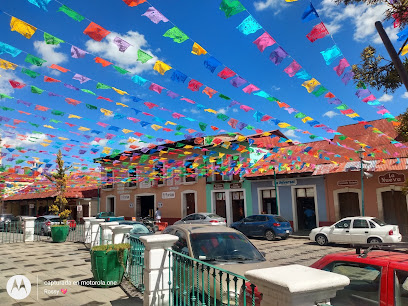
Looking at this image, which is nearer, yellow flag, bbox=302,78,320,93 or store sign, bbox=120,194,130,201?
yellow flag, bbox=302,78,320,93

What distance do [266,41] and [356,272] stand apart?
4216 millimetres

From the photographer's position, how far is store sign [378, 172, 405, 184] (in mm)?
17125

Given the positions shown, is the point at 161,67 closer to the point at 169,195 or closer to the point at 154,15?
the point at 154,15

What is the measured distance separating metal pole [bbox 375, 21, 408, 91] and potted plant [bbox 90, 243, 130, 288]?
262 inches

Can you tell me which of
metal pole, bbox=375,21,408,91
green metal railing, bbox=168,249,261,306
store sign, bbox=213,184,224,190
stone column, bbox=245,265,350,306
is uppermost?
metal pole, bbox=375,21,408,91

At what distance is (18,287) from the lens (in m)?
6.91

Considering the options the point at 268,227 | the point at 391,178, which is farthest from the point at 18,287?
the point at 391,178

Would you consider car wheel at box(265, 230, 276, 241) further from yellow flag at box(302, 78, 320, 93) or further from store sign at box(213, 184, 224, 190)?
yellow flag at box(302, 78, 320, 93)

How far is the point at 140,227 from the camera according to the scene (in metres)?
13.4

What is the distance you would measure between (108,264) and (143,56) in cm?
464

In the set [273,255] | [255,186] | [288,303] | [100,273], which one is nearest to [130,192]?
[255,186]

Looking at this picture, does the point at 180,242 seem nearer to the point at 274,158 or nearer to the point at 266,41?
the point at 266,41

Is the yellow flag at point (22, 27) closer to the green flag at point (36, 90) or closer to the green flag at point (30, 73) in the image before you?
the green flag at point (30, 73)

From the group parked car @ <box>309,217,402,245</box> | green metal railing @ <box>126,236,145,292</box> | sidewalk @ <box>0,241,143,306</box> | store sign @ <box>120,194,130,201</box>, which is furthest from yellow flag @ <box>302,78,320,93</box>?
store sign @ <box>120,194,130,201</box>
